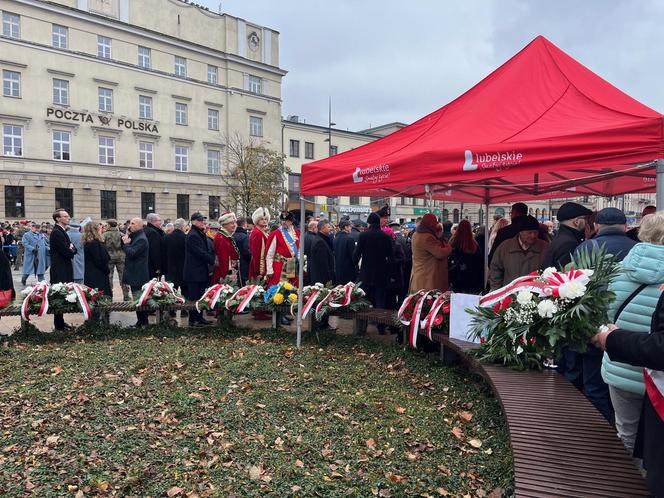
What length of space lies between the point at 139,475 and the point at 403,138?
183 inches

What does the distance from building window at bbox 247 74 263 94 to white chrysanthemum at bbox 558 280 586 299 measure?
47.6 m

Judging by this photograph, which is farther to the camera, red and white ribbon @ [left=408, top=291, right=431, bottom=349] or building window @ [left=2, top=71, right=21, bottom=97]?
building window @ [left=2, top=71, right=21, bottom=97]

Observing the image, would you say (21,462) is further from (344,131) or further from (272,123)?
(344,131)

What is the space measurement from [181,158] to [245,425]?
4212cm

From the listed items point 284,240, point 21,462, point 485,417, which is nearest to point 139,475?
point 21,462

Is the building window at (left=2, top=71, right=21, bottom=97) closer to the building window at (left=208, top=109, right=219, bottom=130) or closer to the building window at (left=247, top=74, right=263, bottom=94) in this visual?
the building window at (left=208, top=109, right=219, bottom=130)

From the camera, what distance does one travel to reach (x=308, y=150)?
57750mm

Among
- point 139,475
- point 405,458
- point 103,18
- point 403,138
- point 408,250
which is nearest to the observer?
point 139,475

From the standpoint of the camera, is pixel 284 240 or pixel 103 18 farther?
pixel 103 18

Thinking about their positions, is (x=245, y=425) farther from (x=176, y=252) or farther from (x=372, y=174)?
(x=176, y=252)

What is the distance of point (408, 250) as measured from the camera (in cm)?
940

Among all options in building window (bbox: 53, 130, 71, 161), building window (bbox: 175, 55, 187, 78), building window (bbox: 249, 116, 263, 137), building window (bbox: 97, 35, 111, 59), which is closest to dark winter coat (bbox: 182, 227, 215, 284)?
building window (bbox: 53, 130, 71, 161)

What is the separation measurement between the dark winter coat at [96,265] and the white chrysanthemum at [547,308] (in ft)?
23.6

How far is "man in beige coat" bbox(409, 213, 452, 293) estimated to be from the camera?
6640 millimetres
